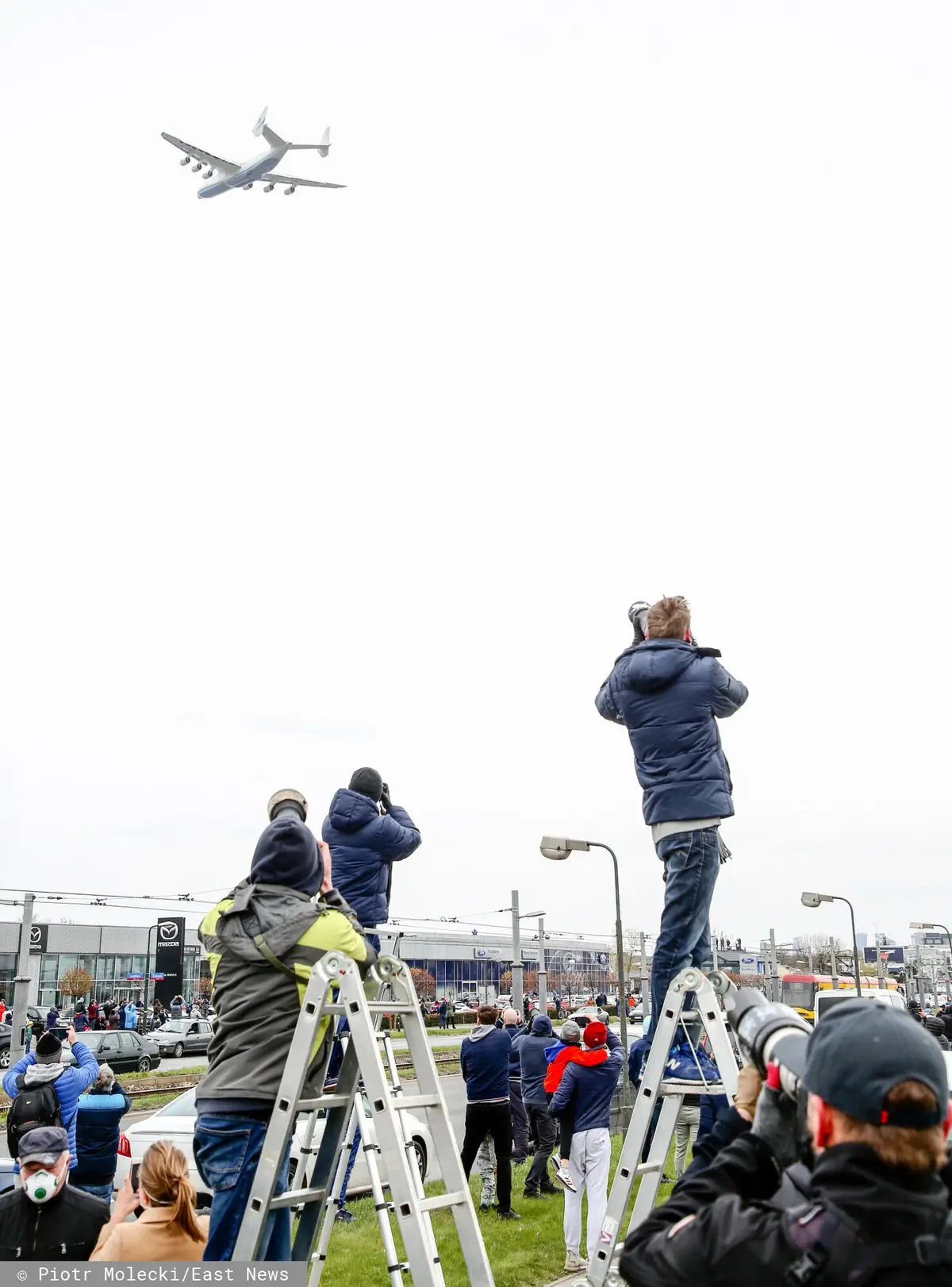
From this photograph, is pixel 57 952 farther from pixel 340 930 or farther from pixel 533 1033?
pixel 340 930

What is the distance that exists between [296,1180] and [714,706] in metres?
2.81

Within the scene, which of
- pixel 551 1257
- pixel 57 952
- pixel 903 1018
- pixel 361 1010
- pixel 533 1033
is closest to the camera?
pixel 903 1018

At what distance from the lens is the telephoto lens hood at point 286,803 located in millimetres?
5387

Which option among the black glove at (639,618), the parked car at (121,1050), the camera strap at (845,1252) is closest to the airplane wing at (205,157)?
the parked car at (121,1050)

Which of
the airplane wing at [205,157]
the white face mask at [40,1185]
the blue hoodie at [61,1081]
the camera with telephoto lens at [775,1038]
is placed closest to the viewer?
the camera with telephoto lens at [775,1038]

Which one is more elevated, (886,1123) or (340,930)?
(340,930)

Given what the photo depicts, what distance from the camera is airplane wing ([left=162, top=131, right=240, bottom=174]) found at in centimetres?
5069

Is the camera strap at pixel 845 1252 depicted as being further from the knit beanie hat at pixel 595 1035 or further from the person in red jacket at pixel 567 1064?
the knit beanie hat at pixel 595 1035

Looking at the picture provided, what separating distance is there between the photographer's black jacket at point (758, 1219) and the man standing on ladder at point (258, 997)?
76.1 inches

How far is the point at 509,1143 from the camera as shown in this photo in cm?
1109

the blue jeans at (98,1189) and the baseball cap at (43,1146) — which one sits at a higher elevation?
the baseball cap at (43,1146)

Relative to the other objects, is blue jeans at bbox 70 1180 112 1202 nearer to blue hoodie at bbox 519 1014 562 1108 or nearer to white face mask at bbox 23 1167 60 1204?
white face mask at bbox 23 1167 60 1204

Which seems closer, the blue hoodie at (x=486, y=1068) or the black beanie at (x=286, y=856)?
the black beanie at (x=286, y=856)

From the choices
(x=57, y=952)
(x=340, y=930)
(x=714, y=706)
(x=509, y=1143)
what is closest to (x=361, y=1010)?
(x=340, y=930)
